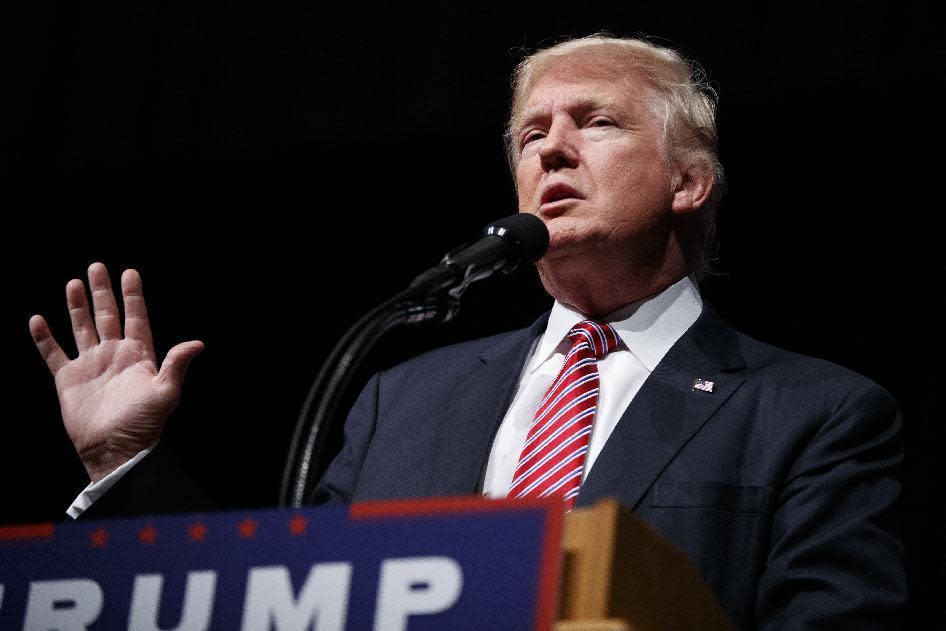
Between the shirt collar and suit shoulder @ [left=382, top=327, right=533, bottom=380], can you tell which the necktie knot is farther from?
suit shoulder @ [left=382, top=327, right=533, bottom=380]

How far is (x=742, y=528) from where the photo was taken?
1.58 metres

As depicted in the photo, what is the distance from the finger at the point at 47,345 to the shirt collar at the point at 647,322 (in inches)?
27.3

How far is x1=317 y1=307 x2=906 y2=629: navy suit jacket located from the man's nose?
31 centimetres

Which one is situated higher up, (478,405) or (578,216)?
(578,216)

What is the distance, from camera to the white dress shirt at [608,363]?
1772mm

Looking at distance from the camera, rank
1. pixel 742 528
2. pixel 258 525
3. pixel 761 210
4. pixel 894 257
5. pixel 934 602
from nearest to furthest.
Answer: pixel 258 525, pixel 742 528, pixel 934 602, pixel 894 257, pixel 761 210

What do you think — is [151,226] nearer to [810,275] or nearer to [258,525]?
[810,275]

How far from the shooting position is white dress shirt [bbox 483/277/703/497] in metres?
1.77

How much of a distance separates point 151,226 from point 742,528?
7.04 ft

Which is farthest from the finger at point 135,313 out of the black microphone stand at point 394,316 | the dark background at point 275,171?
the dark background at point 275,171

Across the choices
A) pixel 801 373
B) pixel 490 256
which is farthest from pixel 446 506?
pixel 801 373

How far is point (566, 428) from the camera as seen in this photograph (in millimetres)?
1735

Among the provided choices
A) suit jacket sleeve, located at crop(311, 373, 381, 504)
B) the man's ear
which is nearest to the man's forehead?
the man's ear

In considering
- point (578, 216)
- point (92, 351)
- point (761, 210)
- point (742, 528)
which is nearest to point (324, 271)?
point (761, 210)
